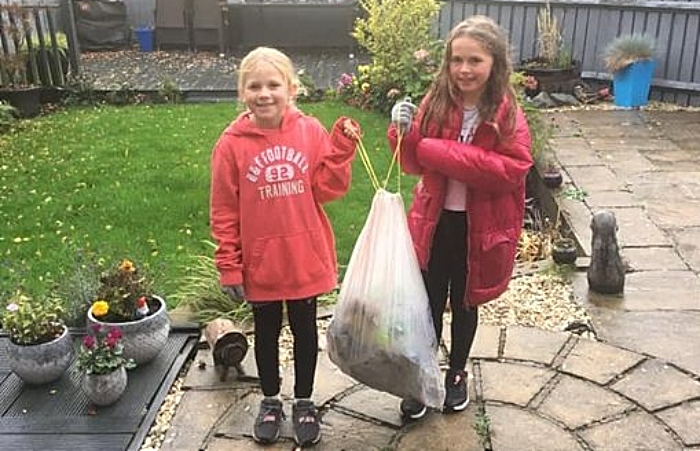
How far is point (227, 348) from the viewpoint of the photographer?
10.1 ft

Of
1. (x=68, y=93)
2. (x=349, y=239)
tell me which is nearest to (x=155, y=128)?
(x=68, y=93)

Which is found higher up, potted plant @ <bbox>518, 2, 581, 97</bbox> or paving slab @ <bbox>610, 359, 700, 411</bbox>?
potted plant @ <bbox>518, 2, 581, 97</bbox>

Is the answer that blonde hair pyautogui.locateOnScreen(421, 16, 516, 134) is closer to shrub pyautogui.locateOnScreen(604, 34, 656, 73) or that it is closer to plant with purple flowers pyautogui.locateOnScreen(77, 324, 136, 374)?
plant with purple flowers pyautogui.locateOnScreen(77, 324, 136, 374)

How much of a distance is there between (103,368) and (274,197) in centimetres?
96

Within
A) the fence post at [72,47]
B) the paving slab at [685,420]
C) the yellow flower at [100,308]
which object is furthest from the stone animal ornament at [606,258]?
the fence post at [72,47]

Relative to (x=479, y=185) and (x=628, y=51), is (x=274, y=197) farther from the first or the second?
(x=628, y=51)

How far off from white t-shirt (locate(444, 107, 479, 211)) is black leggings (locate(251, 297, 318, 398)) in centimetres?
56

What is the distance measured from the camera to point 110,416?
284cm

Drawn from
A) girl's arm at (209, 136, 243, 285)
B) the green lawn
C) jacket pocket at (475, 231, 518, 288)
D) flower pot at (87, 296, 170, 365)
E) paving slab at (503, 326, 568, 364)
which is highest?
girl's arm at (209, 136, 243, 285)

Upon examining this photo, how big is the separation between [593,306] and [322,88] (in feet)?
19.0

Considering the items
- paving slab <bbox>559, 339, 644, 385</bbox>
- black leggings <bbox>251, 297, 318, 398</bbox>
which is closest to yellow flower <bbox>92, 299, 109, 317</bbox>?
black leggings <bbox>251, 297, 318, 398</bbox>

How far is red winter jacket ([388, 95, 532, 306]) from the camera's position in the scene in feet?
8.04

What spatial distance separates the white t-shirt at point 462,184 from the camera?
2.51m

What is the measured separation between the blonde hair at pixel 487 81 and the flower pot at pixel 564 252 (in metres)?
1.66
